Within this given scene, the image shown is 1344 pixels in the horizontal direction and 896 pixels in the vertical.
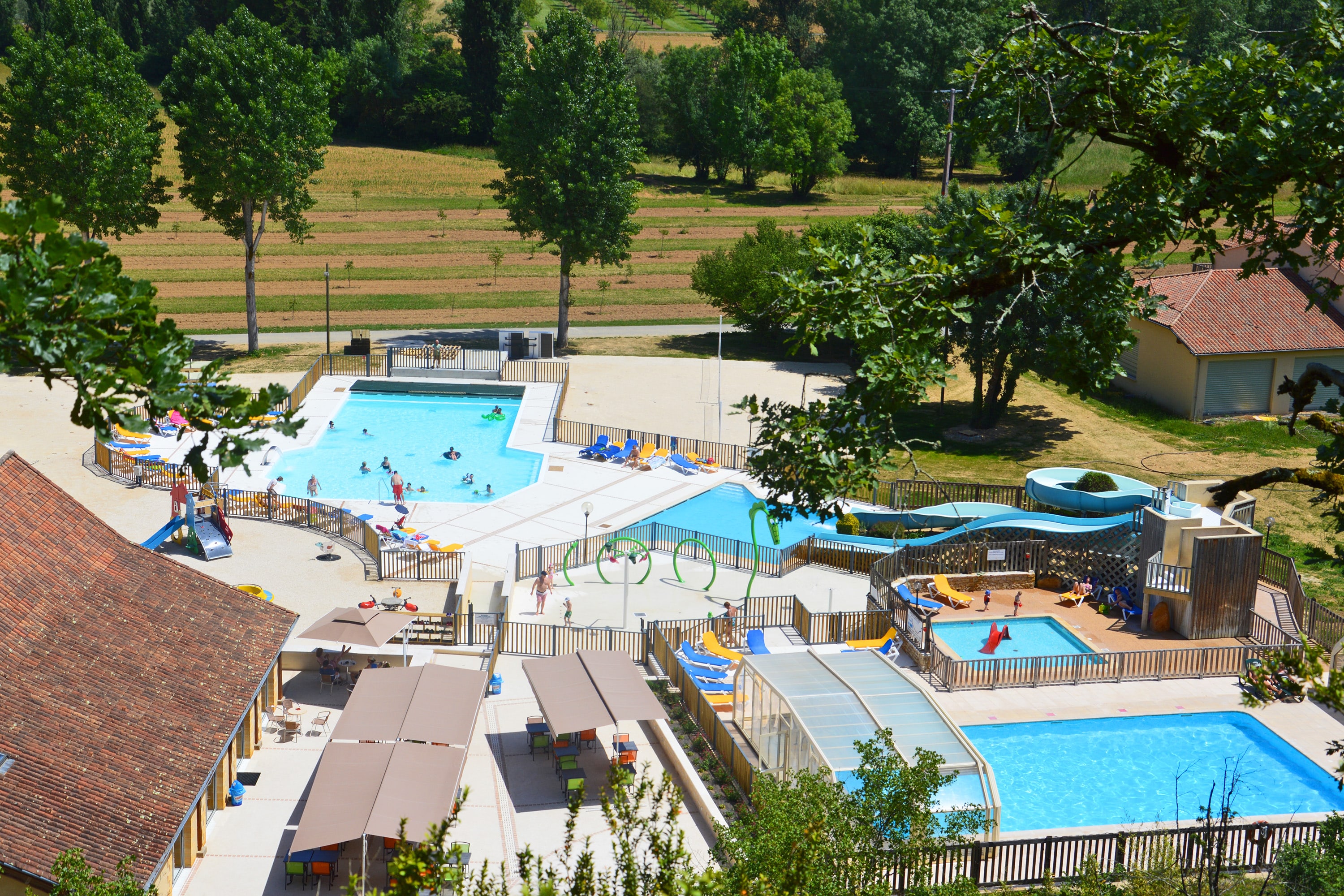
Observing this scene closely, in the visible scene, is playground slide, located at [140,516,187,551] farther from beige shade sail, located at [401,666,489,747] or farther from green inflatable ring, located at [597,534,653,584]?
beige shade sail, located at [401,666,489,747]

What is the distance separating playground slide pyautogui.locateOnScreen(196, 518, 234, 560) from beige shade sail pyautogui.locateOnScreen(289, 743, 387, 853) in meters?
12.0

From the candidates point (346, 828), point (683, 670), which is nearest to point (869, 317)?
point (346, 828)

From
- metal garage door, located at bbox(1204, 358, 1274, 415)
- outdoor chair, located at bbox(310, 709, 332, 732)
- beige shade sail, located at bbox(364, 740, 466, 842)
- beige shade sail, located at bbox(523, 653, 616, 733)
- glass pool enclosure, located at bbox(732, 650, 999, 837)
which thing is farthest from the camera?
metal garage door, located at bbox(1204, 358, 1274, 415)

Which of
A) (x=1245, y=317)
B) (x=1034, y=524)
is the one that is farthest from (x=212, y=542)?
(x=1245, y=317)

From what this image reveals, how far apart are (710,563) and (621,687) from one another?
33.8ft

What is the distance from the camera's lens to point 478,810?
64.1 feet

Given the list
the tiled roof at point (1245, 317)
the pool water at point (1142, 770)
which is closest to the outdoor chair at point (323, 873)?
the pool water at point (1142, 770)

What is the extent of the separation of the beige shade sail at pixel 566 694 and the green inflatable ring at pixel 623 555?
7.07 m

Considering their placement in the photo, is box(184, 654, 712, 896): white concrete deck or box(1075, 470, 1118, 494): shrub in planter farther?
box(1075, 470, 1118, 494): shrub in planter

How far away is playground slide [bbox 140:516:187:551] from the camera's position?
95.7 feet

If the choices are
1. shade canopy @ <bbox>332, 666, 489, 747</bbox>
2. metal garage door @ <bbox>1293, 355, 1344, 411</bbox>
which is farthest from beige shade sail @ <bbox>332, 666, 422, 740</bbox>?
metal garage door @ <bbox>1293, 355, 1344, 411</bbox>

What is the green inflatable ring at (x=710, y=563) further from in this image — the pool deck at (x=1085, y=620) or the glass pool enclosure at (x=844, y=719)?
the glass pool enclosure at (x=844, y=719)

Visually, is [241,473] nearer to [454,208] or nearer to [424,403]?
[424,403]

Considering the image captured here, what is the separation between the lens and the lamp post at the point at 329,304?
160ft
